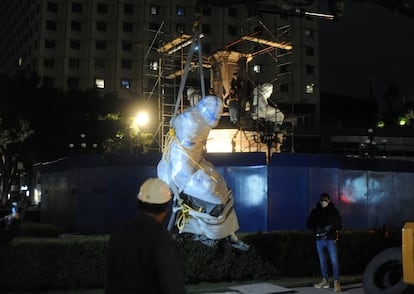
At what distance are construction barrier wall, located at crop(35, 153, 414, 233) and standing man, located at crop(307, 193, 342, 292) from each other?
12.9 ft

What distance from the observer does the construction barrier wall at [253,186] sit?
13539 mm

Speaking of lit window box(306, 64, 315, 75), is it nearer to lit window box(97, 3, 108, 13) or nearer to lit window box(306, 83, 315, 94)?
lit window box(306, 83, 315, 94)

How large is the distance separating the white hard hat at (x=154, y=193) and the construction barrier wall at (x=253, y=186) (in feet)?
32.0

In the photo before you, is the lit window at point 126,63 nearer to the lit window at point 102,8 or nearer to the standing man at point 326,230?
the lit window at point 102,8

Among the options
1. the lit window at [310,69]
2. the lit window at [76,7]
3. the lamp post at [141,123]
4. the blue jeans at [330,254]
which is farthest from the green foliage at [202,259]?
the lit window at [76,7]

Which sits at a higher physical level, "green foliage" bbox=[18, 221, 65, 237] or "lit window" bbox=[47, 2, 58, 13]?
"lit window" bbox=[47, 2, 58, 13]

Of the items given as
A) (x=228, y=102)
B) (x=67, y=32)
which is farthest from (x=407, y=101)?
(x=228, y=102)

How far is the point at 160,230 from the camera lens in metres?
3.36

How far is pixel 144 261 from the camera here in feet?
10.8

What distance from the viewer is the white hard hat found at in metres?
3.63

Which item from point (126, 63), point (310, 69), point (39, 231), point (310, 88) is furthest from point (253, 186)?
point (310, 69)

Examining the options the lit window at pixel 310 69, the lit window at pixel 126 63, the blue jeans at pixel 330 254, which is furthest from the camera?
the lit window at pixel 310 69

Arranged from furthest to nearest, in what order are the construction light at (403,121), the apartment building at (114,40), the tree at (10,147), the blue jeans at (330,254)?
the apartment building at (114,40) < the construction light at (403,121) < the tree at (10,147) < the blue jeans at (330,254)

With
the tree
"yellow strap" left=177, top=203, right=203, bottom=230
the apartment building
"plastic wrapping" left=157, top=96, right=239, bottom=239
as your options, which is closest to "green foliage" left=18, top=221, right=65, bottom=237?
"yellow strap" left=177, top=203, right=203, bottom=230
